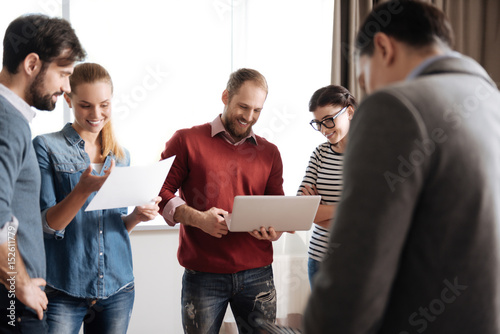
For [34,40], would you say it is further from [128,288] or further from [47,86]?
[128,288]

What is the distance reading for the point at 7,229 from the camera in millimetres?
1154

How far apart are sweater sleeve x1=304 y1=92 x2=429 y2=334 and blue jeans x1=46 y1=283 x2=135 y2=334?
44.6 inches

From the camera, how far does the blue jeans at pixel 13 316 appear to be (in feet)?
4.00

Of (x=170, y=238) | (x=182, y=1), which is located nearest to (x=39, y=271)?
(x=170, y=238)

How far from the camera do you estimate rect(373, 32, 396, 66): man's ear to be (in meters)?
0.84

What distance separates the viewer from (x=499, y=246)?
0.73 m

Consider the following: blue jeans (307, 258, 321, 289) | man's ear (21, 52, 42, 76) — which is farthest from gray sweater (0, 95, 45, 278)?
blue jeans (307, 258, 321, 289)

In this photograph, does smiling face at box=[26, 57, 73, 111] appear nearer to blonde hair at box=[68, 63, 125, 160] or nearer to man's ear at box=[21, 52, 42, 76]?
man's ear at box=[21, 52, 42, 76]

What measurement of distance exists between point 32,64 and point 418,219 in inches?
44.2

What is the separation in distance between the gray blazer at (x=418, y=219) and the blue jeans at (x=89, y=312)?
109 centimetres

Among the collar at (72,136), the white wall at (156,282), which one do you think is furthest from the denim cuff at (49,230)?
the white wall at (156,282)

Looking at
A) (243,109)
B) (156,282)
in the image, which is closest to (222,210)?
(243,109)

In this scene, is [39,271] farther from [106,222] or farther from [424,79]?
[424,79]

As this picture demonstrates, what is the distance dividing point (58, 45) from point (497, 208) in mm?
1200
